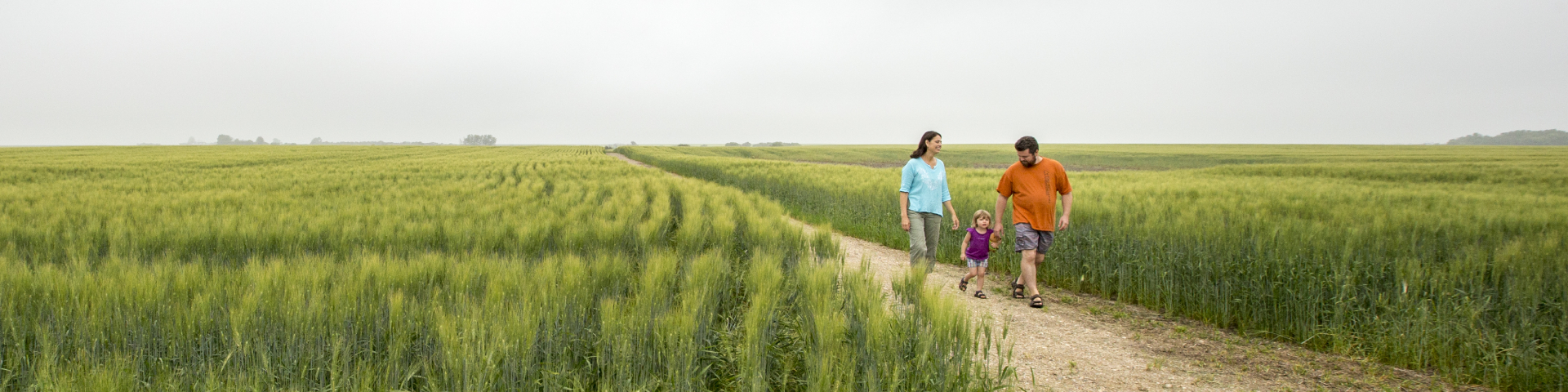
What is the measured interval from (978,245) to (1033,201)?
0.72 metres

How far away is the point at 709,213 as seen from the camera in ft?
24.0

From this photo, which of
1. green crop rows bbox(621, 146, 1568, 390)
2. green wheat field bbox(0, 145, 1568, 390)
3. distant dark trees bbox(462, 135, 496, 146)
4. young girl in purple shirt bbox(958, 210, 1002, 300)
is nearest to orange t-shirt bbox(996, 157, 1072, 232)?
young girl in purple shirt bbox(958, 210, 1002, 300)

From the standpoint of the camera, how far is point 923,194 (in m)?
5.62

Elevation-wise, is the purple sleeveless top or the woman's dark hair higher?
the woman's dark hair

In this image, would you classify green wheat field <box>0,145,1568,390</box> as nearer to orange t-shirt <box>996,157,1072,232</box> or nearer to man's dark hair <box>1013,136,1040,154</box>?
orange t-shirt <box>996,157,1072,232</box>

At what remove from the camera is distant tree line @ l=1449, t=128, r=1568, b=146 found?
142 metres

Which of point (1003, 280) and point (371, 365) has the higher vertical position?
point (371, 365)

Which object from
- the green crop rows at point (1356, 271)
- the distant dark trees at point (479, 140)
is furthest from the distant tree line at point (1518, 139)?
the distant dark trees at point (479, 140)

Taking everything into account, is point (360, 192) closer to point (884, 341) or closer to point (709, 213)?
point (709, 213)

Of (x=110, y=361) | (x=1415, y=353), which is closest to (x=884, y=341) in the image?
(x=110, y=361)

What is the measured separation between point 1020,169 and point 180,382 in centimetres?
516

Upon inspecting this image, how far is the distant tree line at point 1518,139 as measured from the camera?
142000 millimetres

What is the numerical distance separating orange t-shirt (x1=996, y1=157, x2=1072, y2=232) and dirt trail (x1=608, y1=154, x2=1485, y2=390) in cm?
81

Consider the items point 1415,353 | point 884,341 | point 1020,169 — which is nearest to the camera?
point 884,341
